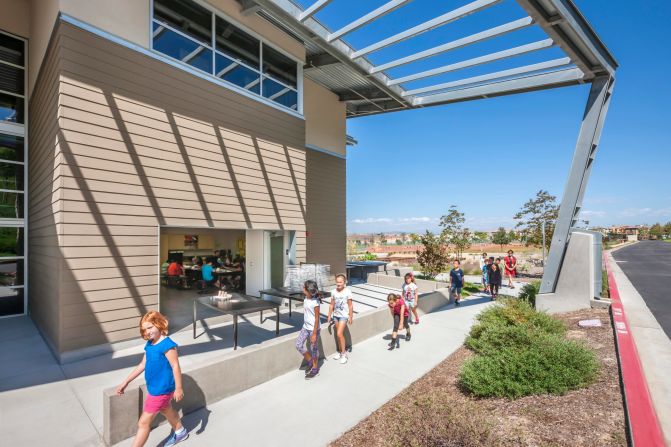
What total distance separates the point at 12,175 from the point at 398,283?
13.3 m

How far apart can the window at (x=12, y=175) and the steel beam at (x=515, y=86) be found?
39.8 feet

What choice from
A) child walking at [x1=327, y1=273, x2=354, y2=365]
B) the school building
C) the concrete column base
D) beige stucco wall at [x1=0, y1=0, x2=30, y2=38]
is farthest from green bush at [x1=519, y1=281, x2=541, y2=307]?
beige stucco wall at [x1=0, y1=0, x2=30, y2=38]

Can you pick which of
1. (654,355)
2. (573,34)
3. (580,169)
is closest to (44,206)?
(573,34)

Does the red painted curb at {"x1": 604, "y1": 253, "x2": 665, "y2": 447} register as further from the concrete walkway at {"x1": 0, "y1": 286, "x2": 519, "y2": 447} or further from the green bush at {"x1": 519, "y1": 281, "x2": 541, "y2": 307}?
the green bush at {"x1": 519, "y1": 281, "x2": 541, "y2": 307}

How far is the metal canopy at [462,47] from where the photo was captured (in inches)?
245

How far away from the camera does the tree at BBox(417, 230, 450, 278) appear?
15727mm

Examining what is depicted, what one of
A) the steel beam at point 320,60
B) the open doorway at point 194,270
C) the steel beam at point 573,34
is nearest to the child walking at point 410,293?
the open doorway at point 194,270

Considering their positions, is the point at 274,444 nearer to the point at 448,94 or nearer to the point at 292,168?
the point at 292,168

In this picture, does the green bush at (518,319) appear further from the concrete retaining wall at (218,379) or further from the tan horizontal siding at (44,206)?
the tan horizontal siding at (44,206)

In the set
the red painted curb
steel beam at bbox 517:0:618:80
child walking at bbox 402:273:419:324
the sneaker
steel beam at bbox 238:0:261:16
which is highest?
steel beam at bbox 238:0:261:16

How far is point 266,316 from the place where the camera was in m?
9.11

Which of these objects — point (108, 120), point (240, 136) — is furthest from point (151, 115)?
point (240, 136)

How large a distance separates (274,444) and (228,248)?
17.3m

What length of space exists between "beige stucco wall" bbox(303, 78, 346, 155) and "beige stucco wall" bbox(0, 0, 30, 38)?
26.2 feet
